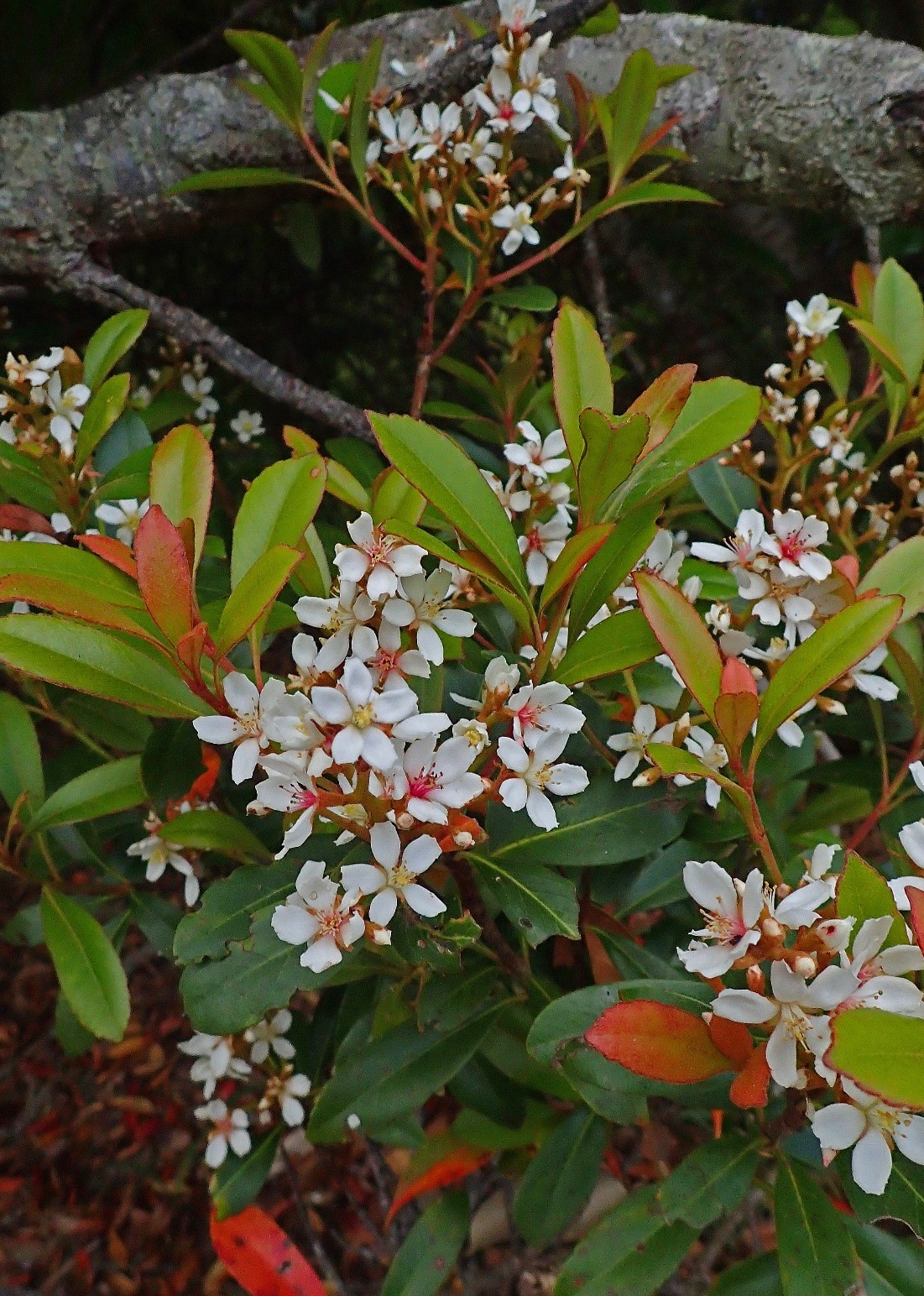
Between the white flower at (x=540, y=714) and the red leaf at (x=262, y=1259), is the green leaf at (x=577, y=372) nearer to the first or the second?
the white flower at (x=540, y=714)

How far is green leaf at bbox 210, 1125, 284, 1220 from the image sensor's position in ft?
3.70

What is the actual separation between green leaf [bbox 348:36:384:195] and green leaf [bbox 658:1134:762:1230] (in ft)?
3.44

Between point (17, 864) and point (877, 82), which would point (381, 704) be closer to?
point (17, 864)

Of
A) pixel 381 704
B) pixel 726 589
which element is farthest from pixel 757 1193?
pixel 381 704

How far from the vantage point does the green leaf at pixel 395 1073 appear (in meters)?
0.85

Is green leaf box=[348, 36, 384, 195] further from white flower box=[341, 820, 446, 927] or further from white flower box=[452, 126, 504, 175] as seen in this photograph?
white flower box=[341, 820, 446, 927]

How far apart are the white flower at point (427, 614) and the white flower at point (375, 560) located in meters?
0.01

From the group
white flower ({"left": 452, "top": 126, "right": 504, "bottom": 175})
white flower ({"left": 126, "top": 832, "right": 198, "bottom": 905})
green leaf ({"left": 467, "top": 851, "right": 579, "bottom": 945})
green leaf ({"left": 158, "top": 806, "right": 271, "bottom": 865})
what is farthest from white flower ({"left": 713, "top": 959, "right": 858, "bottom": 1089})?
white flower ({"left": 452, "top": 126, "right": 504, "bottom": 175})

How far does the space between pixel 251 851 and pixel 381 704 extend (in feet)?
1.16

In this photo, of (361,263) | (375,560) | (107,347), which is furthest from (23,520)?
(361,263)

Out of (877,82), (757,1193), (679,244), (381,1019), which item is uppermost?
(877,82)

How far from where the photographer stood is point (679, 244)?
2008 mm

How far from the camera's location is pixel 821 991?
0.52m

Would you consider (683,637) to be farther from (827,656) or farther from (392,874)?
(392,874)
